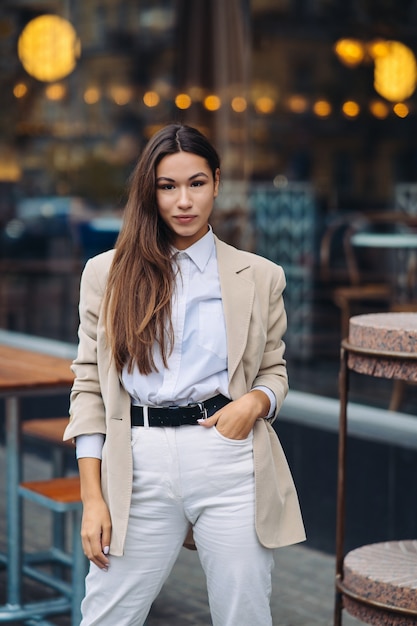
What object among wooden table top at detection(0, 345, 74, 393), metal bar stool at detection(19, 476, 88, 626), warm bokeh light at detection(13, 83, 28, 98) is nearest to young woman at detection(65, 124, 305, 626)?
metal bar stool at detection(19, 476, 88, 626)

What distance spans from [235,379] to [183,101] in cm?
910

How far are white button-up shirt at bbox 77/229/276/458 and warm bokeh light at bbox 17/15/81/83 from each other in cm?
827

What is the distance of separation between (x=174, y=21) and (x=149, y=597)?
931 centimetres

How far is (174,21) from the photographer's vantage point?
37.7 feet

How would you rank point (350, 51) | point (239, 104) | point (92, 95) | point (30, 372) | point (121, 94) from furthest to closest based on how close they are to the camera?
point (350, 51) → point (239, 104) → point (121, 94) → point (92, 95) → point (30, 372)

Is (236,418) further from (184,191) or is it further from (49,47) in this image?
(49,47)

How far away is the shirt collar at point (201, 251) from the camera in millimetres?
2930

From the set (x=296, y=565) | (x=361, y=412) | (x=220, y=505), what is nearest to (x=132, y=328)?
(x=220, y=505)

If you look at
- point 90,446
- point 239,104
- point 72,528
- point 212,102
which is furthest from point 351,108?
point 90,446

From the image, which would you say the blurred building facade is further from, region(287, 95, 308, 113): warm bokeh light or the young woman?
the young woman

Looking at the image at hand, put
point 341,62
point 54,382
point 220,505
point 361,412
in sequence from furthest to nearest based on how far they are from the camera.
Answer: point 341,62
point 361,412
point 54,382
point 220,505

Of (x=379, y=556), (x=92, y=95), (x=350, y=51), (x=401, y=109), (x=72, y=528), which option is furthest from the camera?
(x=401, y=109)

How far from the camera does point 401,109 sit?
576 inches

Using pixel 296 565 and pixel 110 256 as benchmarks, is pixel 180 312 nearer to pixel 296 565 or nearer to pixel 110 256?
pixel 110 256
